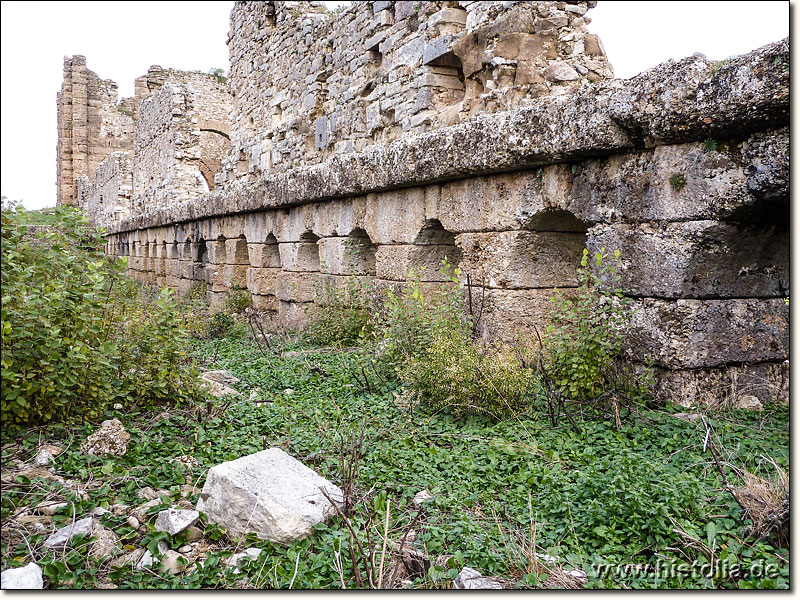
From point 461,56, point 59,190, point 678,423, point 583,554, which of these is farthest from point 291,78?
point 59,190

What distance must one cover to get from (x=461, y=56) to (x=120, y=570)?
5192mm

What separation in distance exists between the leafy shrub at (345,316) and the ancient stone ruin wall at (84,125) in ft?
80.9

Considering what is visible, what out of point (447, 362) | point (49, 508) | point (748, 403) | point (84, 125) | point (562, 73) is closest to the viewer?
point (49, 508)

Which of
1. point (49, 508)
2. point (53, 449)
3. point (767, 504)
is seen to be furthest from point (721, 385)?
point (53, 449)

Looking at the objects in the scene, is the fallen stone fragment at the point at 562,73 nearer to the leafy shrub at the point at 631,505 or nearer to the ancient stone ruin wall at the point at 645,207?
the ancient stone ruin wall at the point at 645,207

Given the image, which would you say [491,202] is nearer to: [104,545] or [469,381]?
[469,381]

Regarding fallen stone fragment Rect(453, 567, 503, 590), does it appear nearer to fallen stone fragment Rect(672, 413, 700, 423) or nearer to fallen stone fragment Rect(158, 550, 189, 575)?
fallen stone fragment Rect(158, 550, 189, 575)

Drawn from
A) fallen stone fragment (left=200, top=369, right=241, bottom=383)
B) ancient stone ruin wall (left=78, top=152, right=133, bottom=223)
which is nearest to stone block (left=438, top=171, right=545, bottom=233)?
fallen stone fragment (left=200, top=369, right=241, bottom=383)

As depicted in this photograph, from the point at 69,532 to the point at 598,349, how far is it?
3.03 metres

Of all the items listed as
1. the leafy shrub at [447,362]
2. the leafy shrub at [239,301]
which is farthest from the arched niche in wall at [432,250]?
the leafy shrub at [239,301]

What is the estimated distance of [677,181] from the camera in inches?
156

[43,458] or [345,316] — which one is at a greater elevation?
[345,316]

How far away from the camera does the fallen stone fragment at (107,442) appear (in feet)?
12.0

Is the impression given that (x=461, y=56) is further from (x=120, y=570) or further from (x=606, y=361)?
(x=120, y=570)
